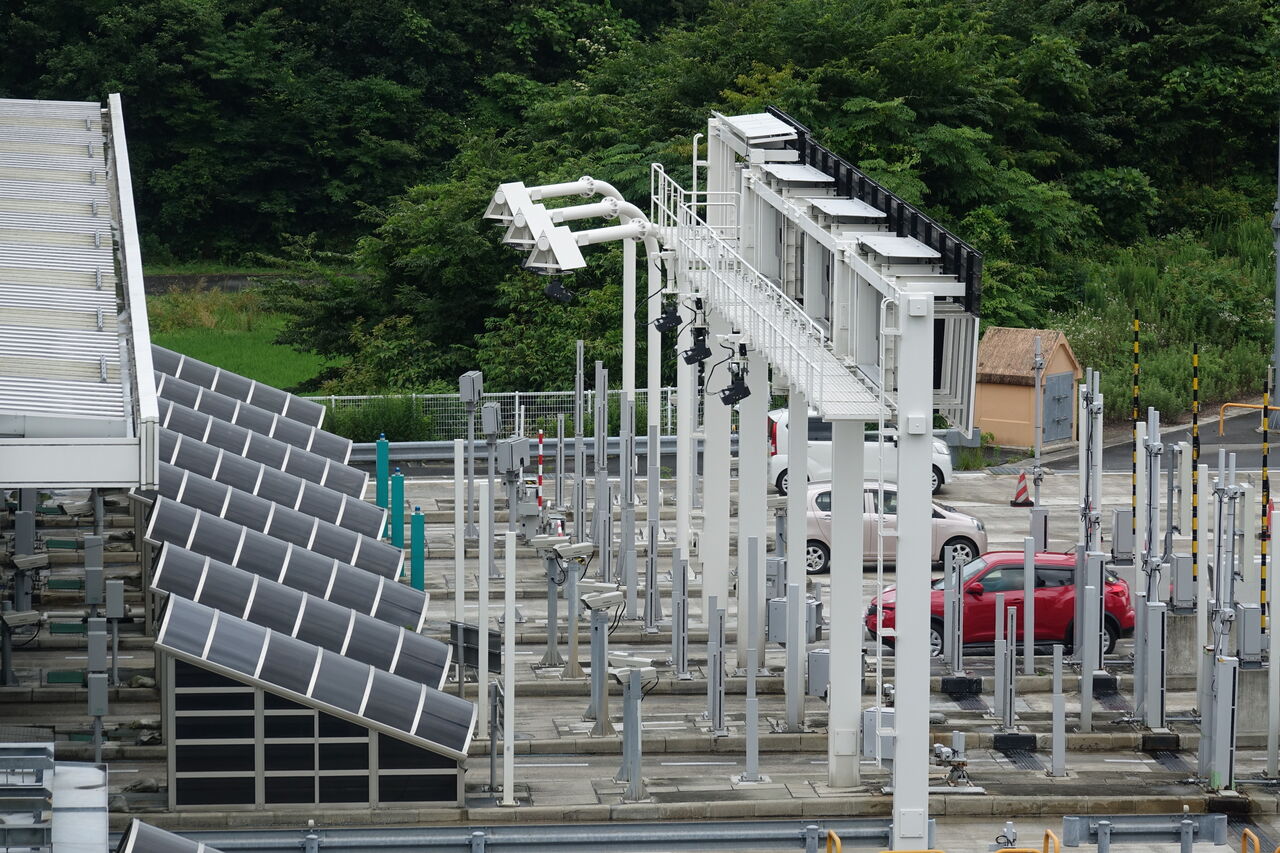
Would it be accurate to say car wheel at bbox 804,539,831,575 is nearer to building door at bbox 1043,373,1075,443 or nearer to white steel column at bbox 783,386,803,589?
white steel column at bbox 783,386,803,589

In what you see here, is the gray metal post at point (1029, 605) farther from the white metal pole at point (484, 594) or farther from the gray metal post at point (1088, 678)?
the white metal pole at point (484, 594)

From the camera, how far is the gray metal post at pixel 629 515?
92.9 ft

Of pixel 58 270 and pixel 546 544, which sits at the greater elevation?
pixel 58 270

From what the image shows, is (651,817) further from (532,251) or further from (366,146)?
(366,146)

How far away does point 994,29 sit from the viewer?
57625 millimetres

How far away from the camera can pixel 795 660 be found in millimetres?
22656

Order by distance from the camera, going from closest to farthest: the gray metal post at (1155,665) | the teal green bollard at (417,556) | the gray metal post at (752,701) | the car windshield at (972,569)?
the gray metal post at (752,701) → the gray metal post at (1155,665) → the car windshield at (972,569) → the teal green bollard at (417,556)

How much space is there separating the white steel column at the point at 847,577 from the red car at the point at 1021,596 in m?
6.24

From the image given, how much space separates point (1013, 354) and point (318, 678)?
23.9 metres

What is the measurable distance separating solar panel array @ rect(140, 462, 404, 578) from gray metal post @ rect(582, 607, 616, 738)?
428cm

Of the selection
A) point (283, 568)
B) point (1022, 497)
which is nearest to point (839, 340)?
point (283, 568)

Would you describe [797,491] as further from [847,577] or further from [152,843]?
[152,843]

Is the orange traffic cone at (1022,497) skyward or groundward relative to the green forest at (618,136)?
groundward

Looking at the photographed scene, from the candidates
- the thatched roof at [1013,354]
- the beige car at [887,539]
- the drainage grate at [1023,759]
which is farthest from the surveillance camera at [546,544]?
the thatched roof at [1013,354]
